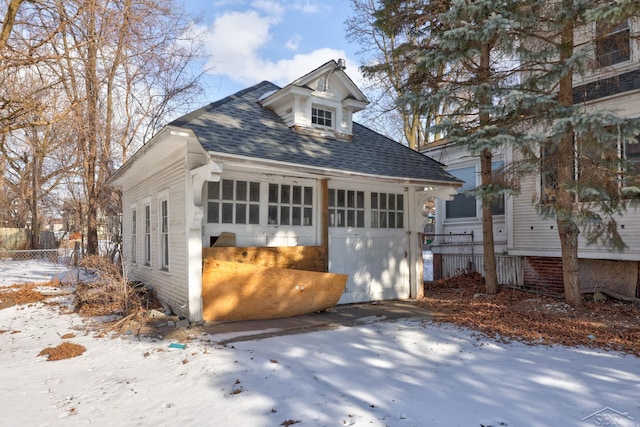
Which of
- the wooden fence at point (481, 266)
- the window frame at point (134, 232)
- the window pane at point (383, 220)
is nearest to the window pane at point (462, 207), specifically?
the wooden fence at point (481, 266)

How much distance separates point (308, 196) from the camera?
312 inches

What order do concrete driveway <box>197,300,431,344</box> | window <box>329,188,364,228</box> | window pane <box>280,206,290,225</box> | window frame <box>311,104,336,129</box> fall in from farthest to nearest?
window frame <box>311,104,336,129</box>, window <box>329,188,364,228</box>, window pane <box>280,206,290,225</box>, concrete driveway <box>197,300,431,344</box>

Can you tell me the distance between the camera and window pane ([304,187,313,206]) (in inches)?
311

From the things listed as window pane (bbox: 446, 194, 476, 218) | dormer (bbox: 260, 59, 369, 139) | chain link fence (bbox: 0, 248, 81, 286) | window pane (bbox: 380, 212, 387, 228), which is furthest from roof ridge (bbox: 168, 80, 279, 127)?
window pane (bbox: 446, 194, 476, 218)

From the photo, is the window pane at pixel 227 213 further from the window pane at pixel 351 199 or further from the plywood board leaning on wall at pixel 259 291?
the window pane at pixel 351 199

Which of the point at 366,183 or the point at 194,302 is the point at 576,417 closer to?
the point at 194,302

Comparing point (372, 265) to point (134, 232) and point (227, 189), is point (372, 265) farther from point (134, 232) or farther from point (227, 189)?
point (134, 232)

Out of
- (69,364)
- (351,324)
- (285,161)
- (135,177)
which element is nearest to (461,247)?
(351,324)

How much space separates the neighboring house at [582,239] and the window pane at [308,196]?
417cm

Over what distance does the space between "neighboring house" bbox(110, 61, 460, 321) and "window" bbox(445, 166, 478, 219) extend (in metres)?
2.94

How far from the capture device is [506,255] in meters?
10.6

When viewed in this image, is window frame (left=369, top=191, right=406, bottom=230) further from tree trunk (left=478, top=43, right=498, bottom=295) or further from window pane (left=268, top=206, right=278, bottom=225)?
window pane (left=268, top=206, right=278, bottom=225)

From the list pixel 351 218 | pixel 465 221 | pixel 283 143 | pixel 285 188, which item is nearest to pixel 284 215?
pixel 285 188

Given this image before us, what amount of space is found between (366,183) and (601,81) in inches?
225
